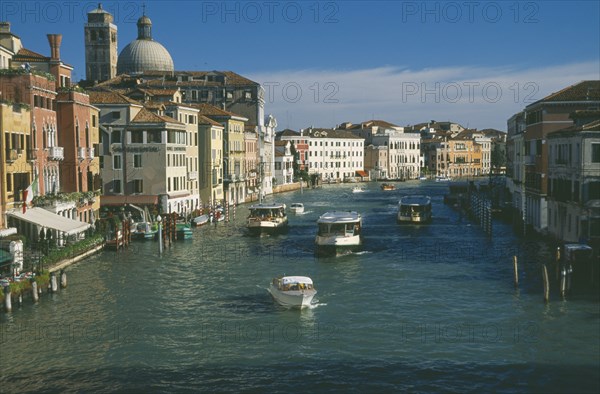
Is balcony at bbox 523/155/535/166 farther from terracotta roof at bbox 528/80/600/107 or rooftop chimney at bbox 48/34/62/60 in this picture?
rooftop chimney at bbox 48/34/62/60

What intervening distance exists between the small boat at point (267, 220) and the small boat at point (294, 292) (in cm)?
2056

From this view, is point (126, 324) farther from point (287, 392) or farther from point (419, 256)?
point (419, 256)

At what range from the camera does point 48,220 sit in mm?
31984

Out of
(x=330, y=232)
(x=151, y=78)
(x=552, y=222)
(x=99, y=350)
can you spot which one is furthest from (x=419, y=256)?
(x=151, y=78)

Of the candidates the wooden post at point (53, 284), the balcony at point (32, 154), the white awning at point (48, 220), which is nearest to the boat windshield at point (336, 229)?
the white awning at point (48, 220)

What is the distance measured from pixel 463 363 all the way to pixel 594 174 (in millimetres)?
15630

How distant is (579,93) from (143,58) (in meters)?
64.6

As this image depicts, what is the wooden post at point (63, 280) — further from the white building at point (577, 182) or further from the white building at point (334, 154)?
the white building at point (334, 154)

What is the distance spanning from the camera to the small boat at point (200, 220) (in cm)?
5099

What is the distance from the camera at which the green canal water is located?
17.9 metres

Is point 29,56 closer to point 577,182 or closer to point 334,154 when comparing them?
point 577,182

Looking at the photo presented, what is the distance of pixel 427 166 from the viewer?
508ft

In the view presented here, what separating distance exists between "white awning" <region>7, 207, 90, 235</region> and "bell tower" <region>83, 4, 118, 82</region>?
63991 millimetres

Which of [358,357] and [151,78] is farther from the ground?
[151,78]
